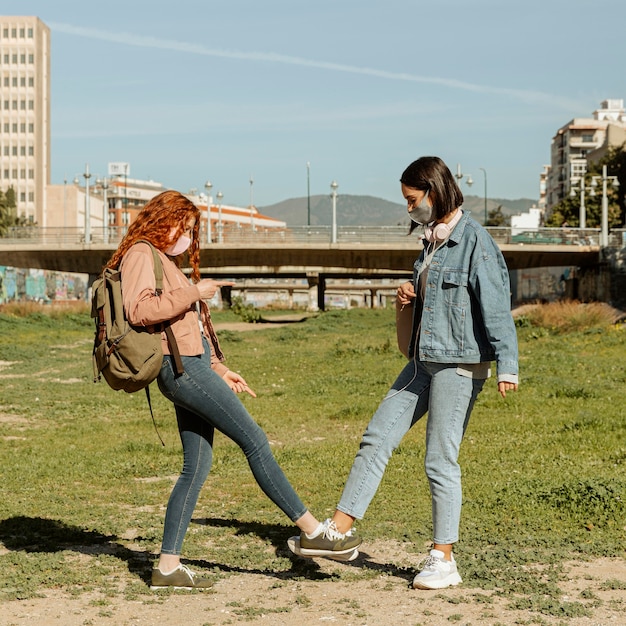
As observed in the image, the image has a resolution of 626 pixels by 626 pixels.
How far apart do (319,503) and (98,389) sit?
9.82 metres

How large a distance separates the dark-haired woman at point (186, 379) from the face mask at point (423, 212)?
1.05 m

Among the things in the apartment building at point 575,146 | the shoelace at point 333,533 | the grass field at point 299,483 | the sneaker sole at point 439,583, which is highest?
the apartment building at point 575,146

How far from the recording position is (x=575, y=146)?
165125mm

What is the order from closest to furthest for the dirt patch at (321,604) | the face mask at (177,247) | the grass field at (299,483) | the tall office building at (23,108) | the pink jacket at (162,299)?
1. the dirt patch at (321,604)
2. the pink jacket at (162,299)
3. the face mask at (177,247)
4. the grass field at (299,483)
5. the tall office building at (23,108)

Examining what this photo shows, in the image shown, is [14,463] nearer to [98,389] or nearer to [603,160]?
[98,389]

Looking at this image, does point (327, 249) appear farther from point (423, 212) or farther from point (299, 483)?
point (423, 212)

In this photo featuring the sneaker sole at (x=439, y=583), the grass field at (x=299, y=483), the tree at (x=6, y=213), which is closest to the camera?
the sneaker sole at (x=439, y=583)

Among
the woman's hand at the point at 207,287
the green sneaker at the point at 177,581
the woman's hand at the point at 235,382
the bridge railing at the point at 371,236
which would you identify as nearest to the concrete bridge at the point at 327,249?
the bridge railing at the point at 371,236

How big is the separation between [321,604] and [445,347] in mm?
1367

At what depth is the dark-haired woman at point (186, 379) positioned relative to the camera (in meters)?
5.32

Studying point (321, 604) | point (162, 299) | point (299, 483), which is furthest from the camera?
point (299, 483)

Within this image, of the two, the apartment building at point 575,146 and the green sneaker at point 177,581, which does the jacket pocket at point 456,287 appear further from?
the apartment building at point 575,146

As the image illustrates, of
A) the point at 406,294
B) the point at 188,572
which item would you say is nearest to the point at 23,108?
the point at 406,294

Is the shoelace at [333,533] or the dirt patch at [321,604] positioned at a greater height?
the shoelace at [333,533]
